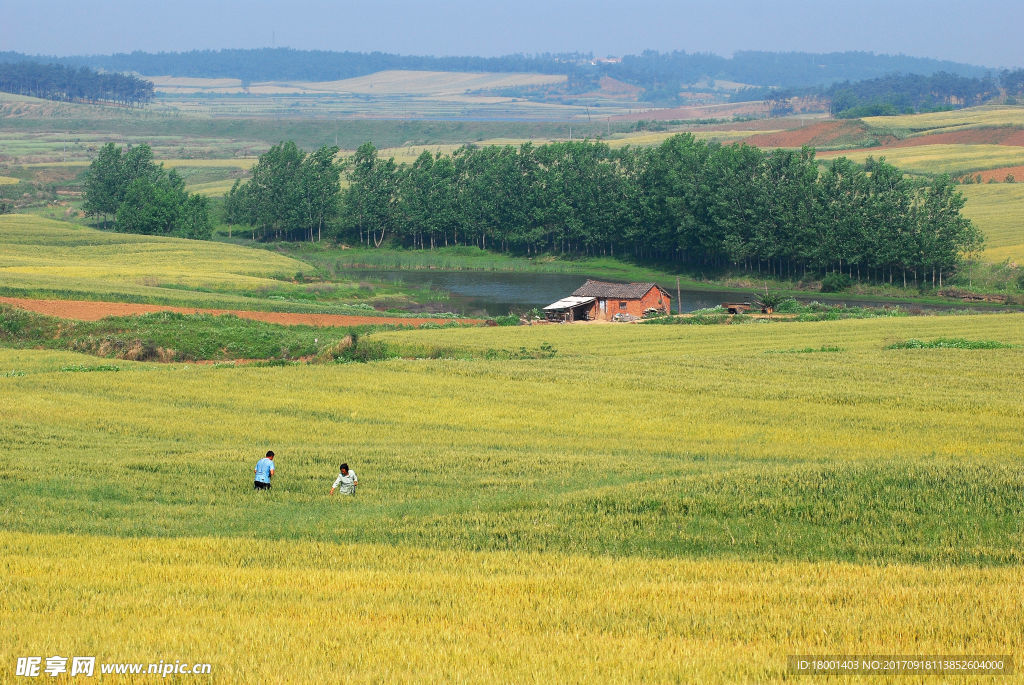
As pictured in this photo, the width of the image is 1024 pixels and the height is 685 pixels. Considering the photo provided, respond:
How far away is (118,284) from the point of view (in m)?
70.1

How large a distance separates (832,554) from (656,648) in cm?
713

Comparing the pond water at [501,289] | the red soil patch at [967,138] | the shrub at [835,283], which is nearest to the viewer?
the pond water at [501,289]

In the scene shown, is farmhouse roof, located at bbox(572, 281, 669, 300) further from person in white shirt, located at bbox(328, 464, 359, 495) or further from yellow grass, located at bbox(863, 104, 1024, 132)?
yellow grass, located at bbox(863, 104, 1024, 132)

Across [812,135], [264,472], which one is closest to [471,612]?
[264,472]

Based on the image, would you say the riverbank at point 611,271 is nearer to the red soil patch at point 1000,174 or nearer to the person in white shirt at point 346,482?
the red soil patch at point 1000,174

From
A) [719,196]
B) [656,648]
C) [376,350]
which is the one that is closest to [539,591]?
[656,648]

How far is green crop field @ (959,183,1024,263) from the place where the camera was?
89.2 meters

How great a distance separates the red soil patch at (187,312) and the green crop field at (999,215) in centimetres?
5268

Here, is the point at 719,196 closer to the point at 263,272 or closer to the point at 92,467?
the point at 263,272

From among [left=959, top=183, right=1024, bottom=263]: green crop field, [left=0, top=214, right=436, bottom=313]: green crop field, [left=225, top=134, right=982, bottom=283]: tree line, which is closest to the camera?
[left=0, top=214, right=436, bottom=313]: green crop field

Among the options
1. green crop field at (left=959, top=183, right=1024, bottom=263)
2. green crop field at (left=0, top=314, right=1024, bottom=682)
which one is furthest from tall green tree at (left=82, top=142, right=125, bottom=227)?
green crop field at (left=959, top=183, right=1024, bottom=263)

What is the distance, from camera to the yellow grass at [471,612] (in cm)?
1101

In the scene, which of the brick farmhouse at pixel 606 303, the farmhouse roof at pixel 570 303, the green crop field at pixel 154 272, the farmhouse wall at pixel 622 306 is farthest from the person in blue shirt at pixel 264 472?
the farmhouse wall at pixel 622 306

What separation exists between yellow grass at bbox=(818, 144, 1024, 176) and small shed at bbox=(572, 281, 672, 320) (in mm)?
71307
